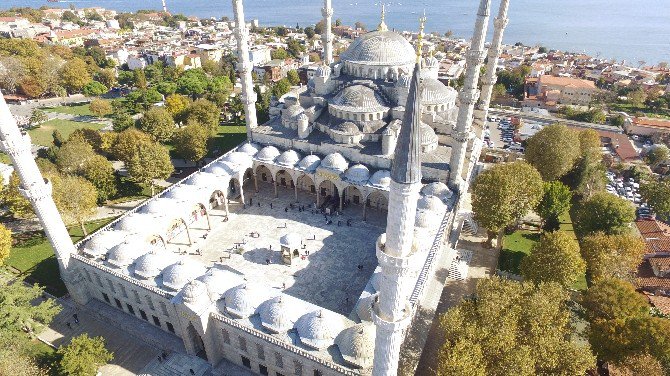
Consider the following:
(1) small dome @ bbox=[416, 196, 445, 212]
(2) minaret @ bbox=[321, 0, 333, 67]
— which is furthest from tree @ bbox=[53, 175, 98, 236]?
(2) minaret @ bbox=[321, 0, 333, 67]

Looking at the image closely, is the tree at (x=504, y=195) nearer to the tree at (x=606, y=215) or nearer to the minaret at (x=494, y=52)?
the tree at (x=606, y=215)

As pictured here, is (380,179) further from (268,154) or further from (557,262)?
(557,262)

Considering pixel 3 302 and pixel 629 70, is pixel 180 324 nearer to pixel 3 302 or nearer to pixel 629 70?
pixel 3 302

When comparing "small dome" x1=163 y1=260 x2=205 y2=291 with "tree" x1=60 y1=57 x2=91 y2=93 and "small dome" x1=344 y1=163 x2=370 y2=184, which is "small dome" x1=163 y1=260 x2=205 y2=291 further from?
"tree" x1=60 y1=57 x2=91 y2=93

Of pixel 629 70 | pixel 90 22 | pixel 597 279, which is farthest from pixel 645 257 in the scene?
pixel 90 22

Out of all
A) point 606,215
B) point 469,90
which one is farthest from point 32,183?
point 606,215

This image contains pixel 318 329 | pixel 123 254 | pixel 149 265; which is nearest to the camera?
pixel 318 329
